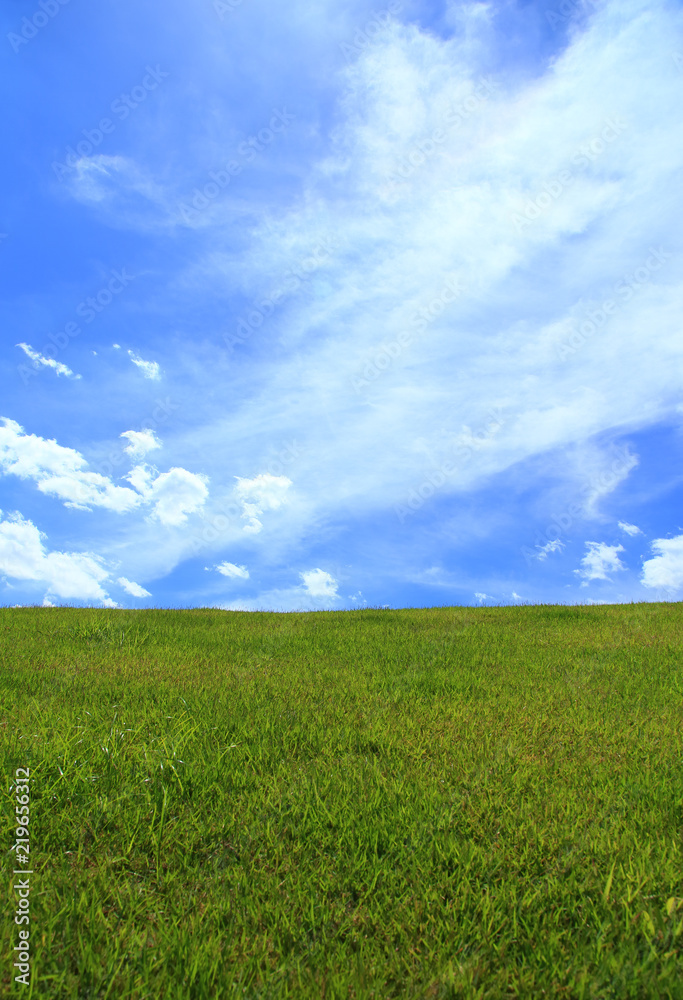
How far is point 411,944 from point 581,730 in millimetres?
3368

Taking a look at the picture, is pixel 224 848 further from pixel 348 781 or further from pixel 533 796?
pixel 533 796

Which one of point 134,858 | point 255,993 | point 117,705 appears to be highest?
point 117,705

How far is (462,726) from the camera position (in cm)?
552

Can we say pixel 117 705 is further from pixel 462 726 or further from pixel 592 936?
pixel 592 936

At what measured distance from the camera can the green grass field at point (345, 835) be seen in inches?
107

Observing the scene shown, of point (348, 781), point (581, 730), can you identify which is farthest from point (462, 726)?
point (348, 781)

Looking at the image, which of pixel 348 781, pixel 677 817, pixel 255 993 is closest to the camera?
pixel 255 993

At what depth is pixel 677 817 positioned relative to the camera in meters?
3.96

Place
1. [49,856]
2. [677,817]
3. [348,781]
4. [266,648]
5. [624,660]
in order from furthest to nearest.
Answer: [266,648], [624,660], [348,781], [677,817], [49,856]

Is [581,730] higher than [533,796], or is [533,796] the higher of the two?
[581,730]

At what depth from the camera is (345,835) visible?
3.62m

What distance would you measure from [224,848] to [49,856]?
1086 mm

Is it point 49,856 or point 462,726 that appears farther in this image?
point 462,726

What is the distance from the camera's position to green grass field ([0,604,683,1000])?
2.71m
